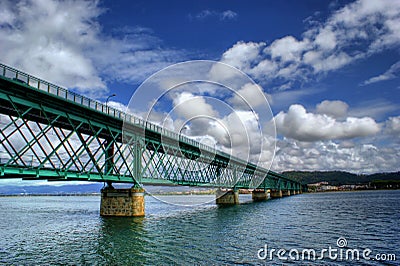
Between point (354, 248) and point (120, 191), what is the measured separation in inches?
1463

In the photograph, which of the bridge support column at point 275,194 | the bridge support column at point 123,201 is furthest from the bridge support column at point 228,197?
the bridge support column at point 275,194

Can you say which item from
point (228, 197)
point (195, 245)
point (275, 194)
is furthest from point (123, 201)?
point (275, 194)

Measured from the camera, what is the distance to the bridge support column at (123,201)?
5203 centimetres

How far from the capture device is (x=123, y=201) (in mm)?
52281

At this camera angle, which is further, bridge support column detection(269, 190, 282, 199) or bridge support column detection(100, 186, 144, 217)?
bridge support column detection(269, 190, 282, 199)

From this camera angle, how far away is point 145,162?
57812mm

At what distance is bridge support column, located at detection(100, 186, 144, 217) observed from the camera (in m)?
52.0

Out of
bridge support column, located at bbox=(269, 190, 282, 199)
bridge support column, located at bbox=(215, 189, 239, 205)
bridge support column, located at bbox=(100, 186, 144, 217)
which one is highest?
bridge support column, located at bbox=(100, 186, 144, 217)

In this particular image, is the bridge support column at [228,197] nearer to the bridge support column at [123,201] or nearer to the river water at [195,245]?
the bridge support column at [123,201]

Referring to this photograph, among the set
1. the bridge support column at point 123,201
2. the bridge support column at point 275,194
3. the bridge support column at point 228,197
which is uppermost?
the bridge support column at point 123,201


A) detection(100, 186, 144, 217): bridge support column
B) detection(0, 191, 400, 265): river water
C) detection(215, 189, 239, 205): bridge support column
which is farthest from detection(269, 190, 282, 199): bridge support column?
detection(0, 191, 400, 265): river water

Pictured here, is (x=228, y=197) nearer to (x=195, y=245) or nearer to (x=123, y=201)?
(x=123, y=201)

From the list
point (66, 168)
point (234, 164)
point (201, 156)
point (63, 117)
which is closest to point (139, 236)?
point (66, 168)

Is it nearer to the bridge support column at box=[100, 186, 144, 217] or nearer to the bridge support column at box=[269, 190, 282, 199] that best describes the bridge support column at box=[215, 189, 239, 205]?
the bridge support column at box=[100, 186, 144, 217]
